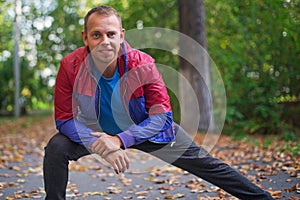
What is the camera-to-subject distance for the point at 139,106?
2.91m

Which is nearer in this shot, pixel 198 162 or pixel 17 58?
pixel 198 162

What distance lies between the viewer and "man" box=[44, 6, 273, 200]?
2.73m

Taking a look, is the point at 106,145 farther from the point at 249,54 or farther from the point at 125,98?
the point at 249,54

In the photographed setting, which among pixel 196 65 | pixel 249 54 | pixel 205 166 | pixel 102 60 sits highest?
pixel 249 54

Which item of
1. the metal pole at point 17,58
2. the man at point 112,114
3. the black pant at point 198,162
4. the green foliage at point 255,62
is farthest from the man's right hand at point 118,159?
the metal pole at point 17,58

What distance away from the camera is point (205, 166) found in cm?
298

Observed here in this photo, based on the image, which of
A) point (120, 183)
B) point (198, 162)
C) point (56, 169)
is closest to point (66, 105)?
point (56, 169)

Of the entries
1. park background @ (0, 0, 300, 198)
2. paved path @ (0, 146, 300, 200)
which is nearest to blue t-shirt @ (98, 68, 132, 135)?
paved path @ (0, 146, 300, 200)

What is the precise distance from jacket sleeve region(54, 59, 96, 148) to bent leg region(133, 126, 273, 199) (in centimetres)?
48

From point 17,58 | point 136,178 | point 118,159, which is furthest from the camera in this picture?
point 17,58

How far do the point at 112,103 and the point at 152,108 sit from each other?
11.9 inches

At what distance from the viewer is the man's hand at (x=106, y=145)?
268cm

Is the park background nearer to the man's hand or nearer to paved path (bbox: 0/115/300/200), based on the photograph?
paved path (bbox: 0/115/300/200)

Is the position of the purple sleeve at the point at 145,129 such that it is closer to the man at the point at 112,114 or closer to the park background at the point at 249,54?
the man at the point at 112,114
